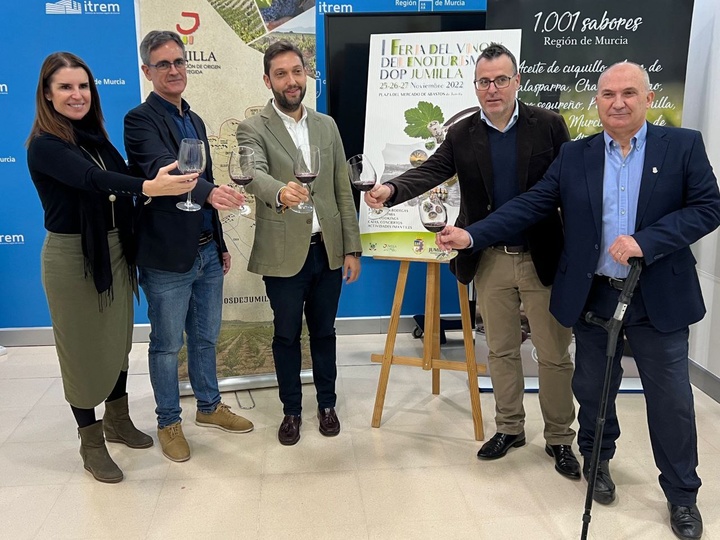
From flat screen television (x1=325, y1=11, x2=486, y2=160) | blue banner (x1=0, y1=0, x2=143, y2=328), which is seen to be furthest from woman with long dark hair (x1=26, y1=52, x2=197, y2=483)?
blue banner (x1=0, y1=0, x2=143, y2=328)

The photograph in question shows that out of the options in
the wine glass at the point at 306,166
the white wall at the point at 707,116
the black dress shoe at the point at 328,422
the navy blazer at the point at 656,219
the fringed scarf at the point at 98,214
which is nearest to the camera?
the navy blazer at the point at 656,219

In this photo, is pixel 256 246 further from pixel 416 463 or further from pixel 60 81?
pixel 416 463

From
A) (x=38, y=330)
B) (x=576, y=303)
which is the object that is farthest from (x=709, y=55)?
(x=38, y=330)

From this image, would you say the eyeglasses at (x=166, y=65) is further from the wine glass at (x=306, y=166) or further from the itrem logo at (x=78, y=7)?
the itrem logo at (x=78, y=7)

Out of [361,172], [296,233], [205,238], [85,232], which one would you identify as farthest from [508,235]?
[85,232]

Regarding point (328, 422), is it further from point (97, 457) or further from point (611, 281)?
point (611, 281)

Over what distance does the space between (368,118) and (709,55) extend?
2025mm

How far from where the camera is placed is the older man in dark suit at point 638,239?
2275mm

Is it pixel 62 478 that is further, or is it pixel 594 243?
pixel 62 478

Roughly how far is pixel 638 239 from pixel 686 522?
113cm

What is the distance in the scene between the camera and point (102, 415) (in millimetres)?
3605

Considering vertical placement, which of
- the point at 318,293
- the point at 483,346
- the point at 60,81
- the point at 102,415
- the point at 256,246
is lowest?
the point at 102,415

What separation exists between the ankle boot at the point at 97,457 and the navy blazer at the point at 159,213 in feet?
2.66

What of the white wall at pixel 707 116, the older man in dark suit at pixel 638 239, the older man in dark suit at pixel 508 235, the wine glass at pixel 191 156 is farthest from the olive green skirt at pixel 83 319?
the white wall at pixel 707 116
